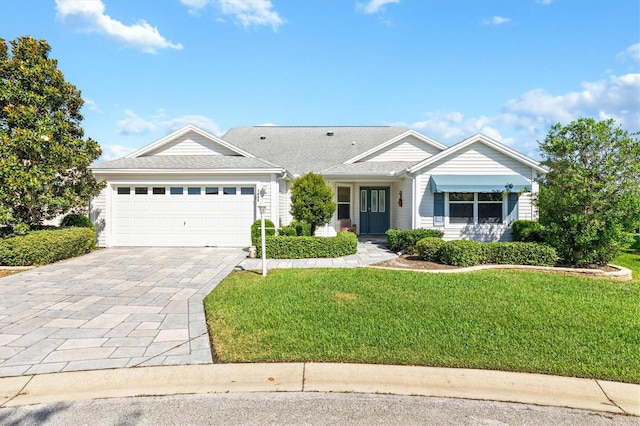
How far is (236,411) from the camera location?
2.82m

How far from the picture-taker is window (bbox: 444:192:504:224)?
12031mm

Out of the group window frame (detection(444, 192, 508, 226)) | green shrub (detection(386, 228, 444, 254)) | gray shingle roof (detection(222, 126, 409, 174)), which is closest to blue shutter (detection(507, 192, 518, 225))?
window frame (detection(444, 192, 508, 226))

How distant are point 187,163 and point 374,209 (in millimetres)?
8559

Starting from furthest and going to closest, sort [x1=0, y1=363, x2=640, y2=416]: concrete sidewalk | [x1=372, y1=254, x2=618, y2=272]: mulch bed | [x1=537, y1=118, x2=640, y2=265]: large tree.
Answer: [x1=372, y1=254, x2=618, y2=272]: mulch bed → [x1=537, y1=118, x2=640, y2=265]: large tree → [x1=0, y1=363, x2=640, y2=416]: concrete sidewalk

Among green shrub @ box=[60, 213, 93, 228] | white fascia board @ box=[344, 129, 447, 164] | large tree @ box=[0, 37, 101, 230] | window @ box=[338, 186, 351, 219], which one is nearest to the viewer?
large tree @ box=[0, 37, 101, 230]

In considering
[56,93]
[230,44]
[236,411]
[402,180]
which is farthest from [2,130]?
[402,180]

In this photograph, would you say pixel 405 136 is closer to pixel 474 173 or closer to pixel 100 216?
pixel 474 173

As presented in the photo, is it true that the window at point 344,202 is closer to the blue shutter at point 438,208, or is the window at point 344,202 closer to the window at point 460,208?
the blue shutter at point 438,208

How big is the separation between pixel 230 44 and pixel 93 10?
3950 mm

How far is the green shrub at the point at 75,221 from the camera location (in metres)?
11.4

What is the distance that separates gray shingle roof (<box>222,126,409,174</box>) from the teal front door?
7.32ft

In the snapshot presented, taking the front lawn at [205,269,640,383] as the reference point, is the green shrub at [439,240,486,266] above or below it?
above

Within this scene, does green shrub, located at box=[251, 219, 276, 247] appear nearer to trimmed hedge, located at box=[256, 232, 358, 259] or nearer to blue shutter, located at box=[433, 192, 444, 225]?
trimmed hedge, located at box=[256, 232, 358, 259]

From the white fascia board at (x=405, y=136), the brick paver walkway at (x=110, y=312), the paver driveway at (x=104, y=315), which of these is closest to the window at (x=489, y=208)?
the white fascia board at (x=405, y=136)
